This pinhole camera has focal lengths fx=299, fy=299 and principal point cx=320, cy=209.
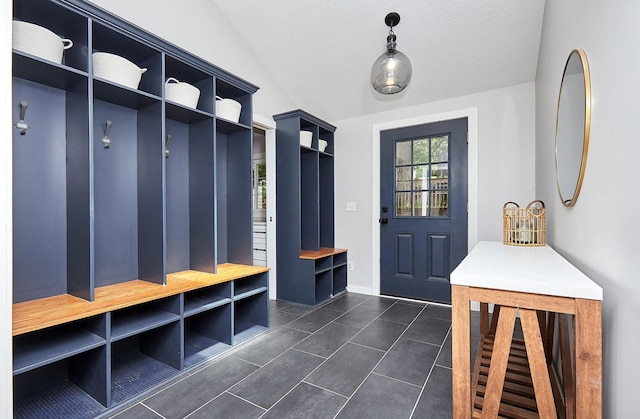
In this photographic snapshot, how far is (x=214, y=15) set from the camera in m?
2.72

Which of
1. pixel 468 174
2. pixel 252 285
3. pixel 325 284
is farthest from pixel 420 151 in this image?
pixel 252 285

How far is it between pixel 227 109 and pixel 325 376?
2.05 m

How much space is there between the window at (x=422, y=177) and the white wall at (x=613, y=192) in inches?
70.5

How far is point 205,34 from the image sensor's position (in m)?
2.64

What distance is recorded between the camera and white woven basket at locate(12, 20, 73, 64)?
1.41m

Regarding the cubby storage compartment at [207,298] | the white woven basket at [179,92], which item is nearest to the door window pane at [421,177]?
the cubby storage compartment at [207,298]

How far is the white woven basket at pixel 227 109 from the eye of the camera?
2.37 m

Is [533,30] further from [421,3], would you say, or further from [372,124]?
[372,124]

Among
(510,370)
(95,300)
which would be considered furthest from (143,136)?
(510,370)

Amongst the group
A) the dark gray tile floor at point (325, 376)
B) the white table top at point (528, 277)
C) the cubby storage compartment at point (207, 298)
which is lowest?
the dark gray tile floor at point (325, 376)

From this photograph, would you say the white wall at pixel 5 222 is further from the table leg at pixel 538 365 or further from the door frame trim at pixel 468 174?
the door frame trim at pixel 468 174

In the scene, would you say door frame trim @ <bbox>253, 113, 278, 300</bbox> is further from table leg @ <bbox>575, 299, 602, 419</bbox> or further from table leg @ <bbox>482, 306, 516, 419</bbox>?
table leg @ <bbox>575, 299, 602, 419</bbox>

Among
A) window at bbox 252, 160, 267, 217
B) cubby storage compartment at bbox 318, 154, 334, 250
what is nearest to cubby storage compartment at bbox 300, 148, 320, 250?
cubby storage compartment at bbox 318, 154, 334, 250

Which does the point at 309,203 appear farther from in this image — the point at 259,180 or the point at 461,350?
the point at 461,350
